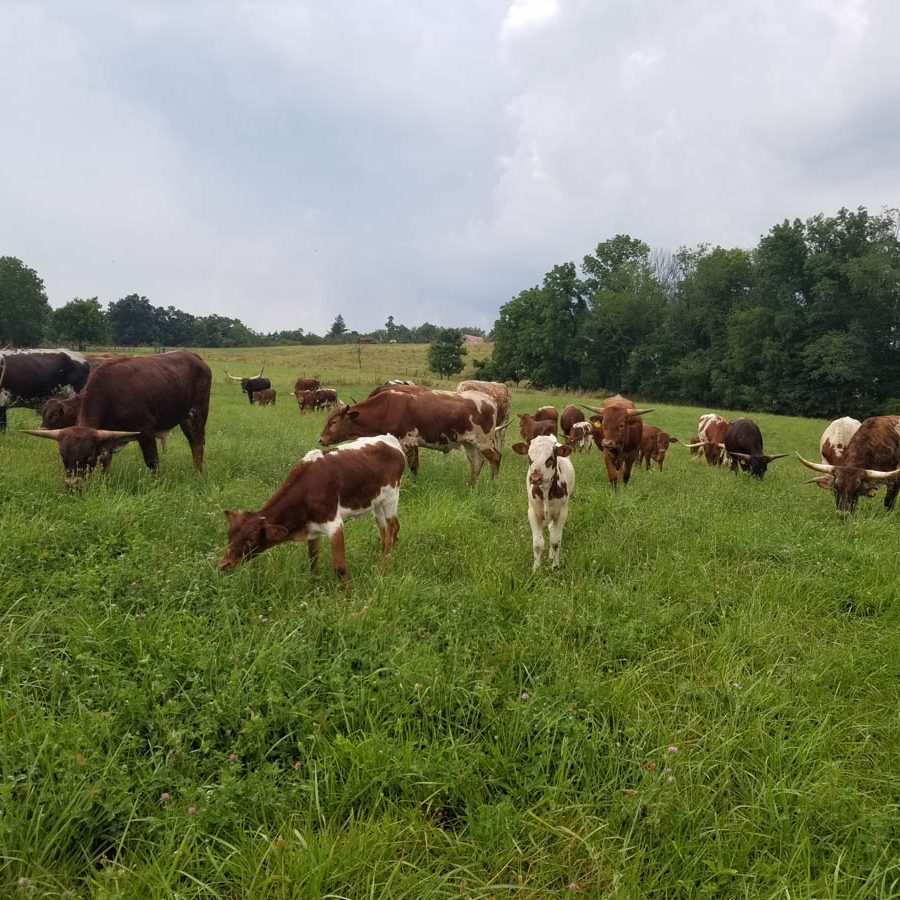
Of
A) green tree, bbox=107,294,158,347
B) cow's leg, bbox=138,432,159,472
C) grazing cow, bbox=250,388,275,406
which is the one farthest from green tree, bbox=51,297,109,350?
cow's leg, bbox=138,432,159,472

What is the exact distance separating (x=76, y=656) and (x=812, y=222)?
184 ft

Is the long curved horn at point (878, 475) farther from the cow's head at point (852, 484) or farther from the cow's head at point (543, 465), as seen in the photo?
the cow's head at point (543, 465)

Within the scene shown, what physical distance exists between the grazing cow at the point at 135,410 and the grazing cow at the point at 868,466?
31.0 ft

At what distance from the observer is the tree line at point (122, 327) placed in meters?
62.8

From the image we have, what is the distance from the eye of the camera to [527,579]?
5.30m

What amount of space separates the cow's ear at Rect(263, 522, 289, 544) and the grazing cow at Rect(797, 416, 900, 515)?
7783 millimetres

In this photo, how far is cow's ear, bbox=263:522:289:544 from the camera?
15.5 feet

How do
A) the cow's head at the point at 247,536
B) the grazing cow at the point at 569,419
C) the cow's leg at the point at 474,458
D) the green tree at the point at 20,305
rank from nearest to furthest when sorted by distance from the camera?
the cow's head at the point at 247,536, the cow's leg at the point at 474,458, the grazing cow at the point at 569,419, the green tree at the point at 20,305

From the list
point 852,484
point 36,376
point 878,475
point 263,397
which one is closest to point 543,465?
point 852,484

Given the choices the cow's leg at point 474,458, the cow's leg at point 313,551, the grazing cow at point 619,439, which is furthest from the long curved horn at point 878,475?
the cow's leg at point 313,551

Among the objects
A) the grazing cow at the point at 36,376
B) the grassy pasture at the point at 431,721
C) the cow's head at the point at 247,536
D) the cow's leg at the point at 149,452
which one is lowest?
the grassy pasture at the point at 431,721

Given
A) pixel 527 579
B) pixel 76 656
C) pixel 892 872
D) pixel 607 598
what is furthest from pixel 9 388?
pixel 892 872

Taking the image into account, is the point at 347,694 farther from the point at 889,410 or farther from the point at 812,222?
the point at 812,222

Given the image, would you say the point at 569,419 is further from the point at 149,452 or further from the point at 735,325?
the point at 735,325
